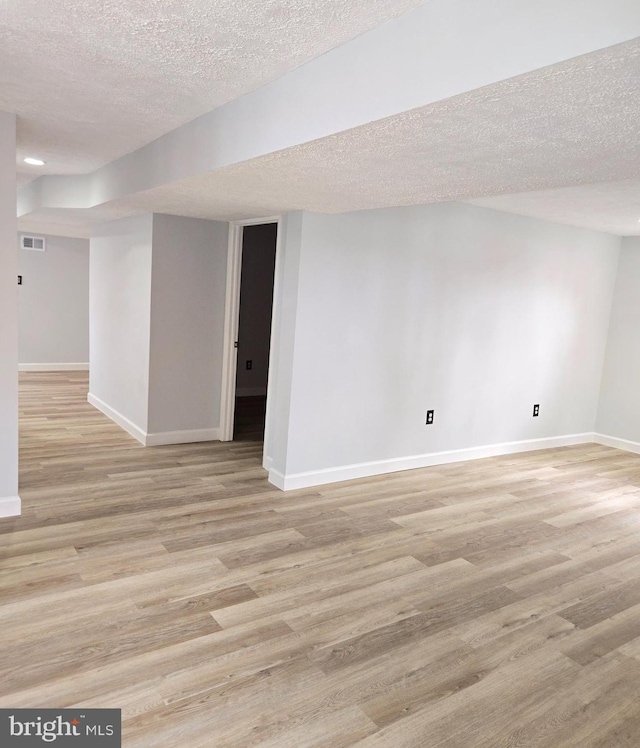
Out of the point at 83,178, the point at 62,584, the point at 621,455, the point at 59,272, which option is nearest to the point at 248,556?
the point at 62,584

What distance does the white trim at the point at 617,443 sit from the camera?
6.04 meters

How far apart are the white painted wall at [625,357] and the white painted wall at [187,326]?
4190 mm

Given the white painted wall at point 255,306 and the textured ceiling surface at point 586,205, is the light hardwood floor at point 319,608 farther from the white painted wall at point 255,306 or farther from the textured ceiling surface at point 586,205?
the white painted wall at point 255,306

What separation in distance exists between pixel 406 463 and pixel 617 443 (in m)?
2.84

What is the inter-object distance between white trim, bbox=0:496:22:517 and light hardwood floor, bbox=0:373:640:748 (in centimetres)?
7

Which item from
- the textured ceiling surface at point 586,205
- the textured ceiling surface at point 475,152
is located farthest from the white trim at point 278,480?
the textured ceiling surface at point 586,205

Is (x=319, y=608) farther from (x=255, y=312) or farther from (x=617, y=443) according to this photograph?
(x=255, y=312)

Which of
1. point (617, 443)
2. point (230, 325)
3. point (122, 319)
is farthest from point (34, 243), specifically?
point (617, 443)

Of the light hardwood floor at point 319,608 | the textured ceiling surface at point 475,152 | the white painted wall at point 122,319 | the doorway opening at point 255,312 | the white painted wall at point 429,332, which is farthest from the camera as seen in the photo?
the doorway opening at point 255,312

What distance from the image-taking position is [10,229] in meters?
3.19

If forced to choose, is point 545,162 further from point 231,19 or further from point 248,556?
point 248,556

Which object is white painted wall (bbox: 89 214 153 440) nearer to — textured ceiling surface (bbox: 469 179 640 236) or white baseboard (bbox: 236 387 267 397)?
white baseboard (bbox: 236 387 267 397)

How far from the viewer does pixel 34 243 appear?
27.6 feet

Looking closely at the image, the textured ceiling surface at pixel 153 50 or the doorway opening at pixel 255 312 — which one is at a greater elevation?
the textured ceiling surface at pixel 153 50
